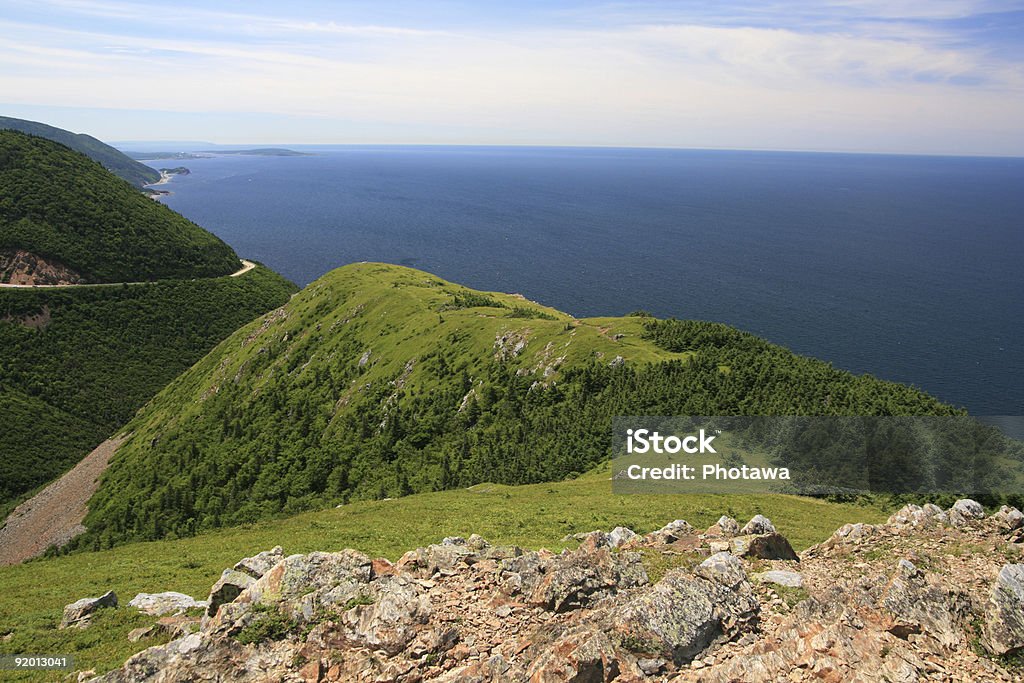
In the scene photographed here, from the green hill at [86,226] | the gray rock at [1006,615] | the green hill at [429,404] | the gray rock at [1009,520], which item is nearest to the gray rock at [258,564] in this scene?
the gray rock at [1006,615]

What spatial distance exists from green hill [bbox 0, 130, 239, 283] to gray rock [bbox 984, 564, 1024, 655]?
583ft

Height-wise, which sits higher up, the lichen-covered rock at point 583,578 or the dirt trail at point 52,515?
the lichen-covered rock at point 583,578

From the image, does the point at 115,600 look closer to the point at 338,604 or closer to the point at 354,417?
the point at 338,604

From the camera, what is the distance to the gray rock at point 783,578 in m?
17.0

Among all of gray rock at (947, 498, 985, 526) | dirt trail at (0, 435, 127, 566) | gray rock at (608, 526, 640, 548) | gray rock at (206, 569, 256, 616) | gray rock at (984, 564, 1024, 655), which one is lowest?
dirt trail at (0, 435, 127, 566)

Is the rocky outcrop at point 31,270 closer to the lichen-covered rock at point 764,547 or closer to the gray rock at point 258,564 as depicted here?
the gray rock at point 258,564

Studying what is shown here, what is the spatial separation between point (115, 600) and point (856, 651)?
28.1 m

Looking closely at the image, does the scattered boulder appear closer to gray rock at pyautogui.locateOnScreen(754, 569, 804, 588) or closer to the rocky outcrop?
gray rock at pyautogui.locateOnScreen(754, 569, 804, 588)

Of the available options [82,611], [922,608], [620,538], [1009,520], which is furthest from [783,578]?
[82,611]

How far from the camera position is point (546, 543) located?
26.3 metres

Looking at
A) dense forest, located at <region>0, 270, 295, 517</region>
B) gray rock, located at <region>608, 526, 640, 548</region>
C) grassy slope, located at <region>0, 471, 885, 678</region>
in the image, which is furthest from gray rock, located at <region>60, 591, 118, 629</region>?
dense forest, located at <region>0, 270, 295, 517</region>

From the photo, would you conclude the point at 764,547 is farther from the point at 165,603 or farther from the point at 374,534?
the point at 165,603

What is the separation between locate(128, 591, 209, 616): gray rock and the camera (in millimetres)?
22969

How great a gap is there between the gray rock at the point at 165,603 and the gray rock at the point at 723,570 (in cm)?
1945
